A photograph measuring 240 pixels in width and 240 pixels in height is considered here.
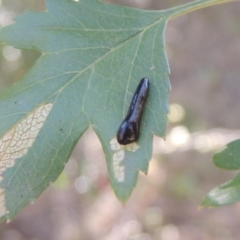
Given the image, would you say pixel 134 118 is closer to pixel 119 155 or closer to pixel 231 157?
pixel 119 155

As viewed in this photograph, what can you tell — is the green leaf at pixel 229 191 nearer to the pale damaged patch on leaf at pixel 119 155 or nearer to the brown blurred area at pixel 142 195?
the pale damaged patch on leaf at pixel 119 155

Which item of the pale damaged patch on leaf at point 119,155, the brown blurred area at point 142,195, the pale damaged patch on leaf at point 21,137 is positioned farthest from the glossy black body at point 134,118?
the brown blurred area at point 142,195

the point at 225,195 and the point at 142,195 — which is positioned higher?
the point at 225,195

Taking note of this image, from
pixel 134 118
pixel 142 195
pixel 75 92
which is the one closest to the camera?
pixel 134 118

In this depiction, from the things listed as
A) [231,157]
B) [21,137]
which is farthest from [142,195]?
[21,137]

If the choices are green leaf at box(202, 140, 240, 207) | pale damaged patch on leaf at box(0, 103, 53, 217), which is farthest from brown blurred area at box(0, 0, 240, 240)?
green leaf at box(202, 140, 240, 207)

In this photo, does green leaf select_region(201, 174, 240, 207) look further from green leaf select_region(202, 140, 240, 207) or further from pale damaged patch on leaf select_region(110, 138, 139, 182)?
pale damaged patch on leaf select_region(110, 138, 139, 182)
